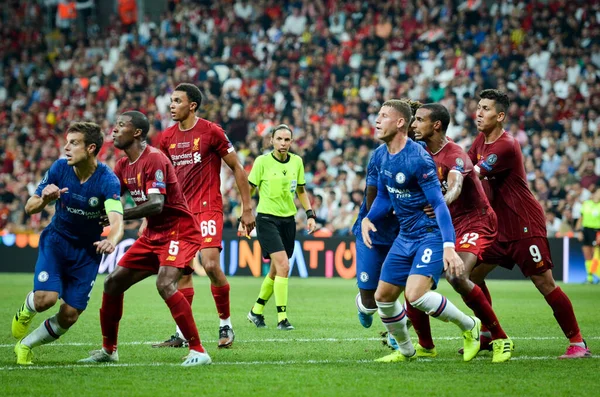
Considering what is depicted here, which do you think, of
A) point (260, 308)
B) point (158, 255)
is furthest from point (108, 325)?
point (260, 308)

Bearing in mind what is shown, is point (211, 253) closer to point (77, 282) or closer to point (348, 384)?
point (77, 282)

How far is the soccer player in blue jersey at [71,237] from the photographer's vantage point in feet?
27.6

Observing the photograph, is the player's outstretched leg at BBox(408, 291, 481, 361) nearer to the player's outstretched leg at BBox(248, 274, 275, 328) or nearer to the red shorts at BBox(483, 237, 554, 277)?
the red shorts at BBox(483, 237, 554, 277)

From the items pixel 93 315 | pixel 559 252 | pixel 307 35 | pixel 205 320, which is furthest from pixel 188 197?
pixel 307 35

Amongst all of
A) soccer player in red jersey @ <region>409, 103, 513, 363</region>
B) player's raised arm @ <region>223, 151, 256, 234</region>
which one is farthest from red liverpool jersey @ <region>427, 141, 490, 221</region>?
player's raised arm @ <region>223, 151, 256, 234</region>

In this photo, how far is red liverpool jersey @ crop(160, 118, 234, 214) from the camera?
10383 mm

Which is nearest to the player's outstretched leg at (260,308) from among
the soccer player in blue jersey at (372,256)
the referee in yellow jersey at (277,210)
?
the referee in yellow jersey at (277,210)

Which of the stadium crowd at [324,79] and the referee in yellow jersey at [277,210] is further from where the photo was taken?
the stadium crowd at [324,79]

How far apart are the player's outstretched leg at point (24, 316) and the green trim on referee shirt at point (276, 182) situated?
4.84m

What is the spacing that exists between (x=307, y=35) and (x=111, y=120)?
665 centimetres

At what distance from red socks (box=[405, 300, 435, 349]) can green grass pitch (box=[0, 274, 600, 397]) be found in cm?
19

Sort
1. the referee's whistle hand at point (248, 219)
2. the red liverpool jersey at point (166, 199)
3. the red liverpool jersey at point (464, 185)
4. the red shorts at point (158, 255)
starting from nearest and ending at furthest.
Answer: the red shorts at point (158, 255) < the red liverpool jersey at point (166, 199) < the red liverpool jersey at point (464, 185) < the referee's whistle hand at point (248, 219)

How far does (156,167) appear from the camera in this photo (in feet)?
27.6

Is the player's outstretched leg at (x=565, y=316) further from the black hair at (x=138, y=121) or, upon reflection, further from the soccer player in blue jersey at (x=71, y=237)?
the soccer player in blue jersey at (x=71, y=237)
